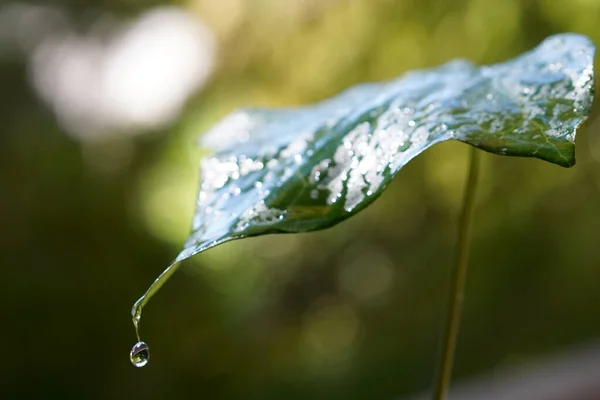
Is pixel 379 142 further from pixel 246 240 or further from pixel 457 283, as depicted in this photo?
pixel 246 240

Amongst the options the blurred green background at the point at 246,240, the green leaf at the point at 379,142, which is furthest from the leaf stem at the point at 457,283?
the blurred green background at the point at 246,240

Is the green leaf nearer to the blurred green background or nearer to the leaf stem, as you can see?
the leaf stem

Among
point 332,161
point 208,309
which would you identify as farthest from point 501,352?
point 332,161

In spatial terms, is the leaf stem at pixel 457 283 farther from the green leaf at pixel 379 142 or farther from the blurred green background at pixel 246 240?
the blurred green background at pixel 246 240

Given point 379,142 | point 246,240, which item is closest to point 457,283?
point 379,142

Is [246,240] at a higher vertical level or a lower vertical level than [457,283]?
lower

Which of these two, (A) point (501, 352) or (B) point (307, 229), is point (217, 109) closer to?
(A) point (501, 352)
